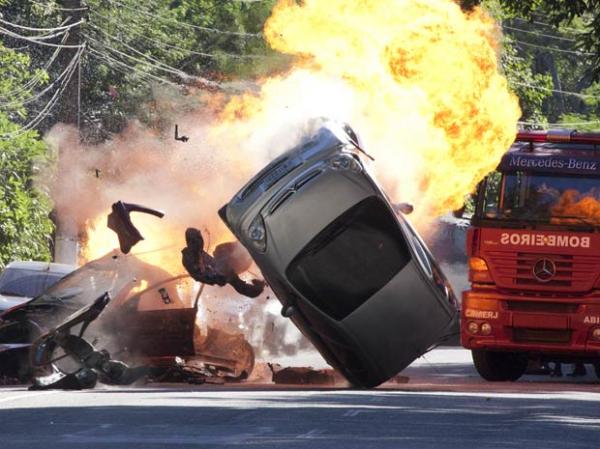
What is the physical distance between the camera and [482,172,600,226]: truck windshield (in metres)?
24.7

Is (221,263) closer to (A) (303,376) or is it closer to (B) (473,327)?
(A) (303,376)

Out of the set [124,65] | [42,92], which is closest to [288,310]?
[42,92]

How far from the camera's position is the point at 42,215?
39781 mm

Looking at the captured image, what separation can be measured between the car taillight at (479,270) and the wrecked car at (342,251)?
304cm

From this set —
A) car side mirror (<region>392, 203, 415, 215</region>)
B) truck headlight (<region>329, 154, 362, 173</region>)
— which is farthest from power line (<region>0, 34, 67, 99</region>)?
truck headlight (<region>329, 154, 362, 173</region>)

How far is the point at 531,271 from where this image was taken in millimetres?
25062

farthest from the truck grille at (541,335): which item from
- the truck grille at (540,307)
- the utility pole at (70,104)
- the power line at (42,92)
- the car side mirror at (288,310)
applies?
the utility pole at (70,104)

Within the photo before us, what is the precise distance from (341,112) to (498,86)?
217 centimetres

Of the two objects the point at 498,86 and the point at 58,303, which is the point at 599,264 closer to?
the point at 498,86

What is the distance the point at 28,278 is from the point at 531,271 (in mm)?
10012

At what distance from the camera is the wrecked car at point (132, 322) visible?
78.8ft

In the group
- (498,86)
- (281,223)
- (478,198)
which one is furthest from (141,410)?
(498,86)

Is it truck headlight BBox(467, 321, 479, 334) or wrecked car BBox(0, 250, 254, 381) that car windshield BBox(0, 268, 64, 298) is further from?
truck headlight BBox(467, 321, 479, 334)

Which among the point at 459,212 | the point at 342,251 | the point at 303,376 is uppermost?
the point at 459,212
